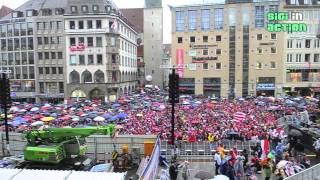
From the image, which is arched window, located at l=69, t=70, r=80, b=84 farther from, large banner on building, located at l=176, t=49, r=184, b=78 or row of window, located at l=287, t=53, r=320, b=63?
row of window, located at l=287, t=53, r=320, b=63

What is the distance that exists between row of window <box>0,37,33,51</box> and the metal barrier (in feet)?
202

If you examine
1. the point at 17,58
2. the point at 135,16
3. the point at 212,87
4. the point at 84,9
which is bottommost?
the point at 212,87

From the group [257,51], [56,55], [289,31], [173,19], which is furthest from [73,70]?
[289,31]

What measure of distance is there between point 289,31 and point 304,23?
338 centimetres

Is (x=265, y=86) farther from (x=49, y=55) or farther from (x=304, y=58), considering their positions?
(x=49, y=55)

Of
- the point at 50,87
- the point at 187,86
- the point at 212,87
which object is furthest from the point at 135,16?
the point at 50,87

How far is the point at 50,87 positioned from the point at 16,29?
1291cm

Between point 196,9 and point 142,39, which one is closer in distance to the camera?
point 196,9

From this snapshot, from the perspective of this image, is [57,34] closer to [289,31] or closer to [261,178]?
[289,31]

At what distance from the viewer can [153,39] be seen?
307ft

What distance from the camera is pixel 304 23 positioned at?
6781cm

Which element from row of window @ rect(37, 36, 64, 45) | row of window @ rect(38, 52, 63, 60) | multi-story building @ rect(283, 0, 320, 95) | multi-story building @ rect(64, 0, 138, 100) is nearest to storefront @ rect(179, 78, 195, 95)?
multi-story building @ rect(64, 0, 138, 100)

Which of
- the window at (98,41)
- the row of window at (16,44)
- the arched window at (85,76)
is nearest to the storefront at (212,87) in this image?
the window at (98,41)

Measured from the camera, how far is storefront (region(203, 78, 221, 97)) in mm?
69562
